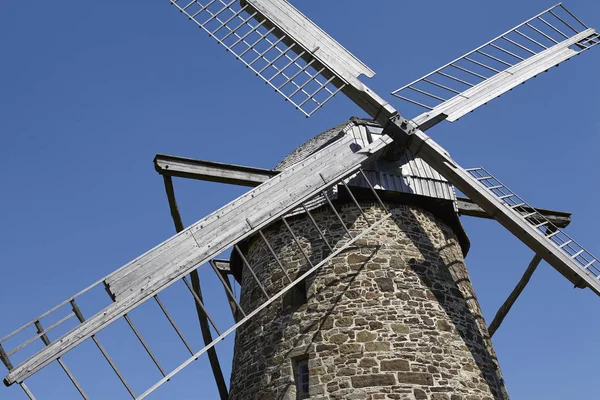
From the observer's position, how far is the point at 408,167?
34.6ft

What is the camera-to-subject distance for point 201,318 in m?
10.5

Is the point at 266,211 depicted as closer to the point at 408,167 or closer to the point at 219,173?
the point at 219,173

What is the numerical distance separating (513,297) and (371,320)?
11.4 feet

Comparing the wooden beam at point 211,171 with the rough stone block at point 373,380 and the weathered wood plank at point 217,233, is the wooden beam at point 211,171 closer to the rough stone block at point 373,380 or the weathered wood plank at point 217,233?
the weathered wood plank at point 217,233

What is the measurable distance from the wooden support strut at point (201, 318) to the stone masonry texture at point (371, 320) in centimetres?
37

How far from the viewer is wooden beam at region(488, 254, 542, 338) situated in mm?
11328

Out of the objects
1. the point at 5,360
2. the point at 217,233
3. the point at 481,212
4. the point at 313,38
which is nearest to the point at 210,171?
the point at 217,233

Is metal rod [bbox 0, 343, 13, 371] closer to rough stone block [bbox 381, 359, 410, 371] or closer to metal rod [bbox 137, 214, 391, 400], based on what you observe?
metal rod [bbox 137, 214, 391, 400]

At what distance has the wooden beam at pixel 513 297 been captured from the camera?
11328 millimetres

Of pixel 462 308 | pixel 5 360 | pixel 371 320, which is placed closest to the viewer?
pixel 5 360

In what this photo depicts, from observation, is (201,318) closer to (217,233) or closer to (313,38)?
(217,233)

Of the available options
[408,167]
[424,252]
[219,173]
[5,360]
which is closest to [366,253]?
[424,252]

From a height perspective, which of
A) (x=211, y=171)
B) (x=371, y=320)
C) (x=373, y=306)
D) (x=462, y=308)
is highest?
(x=211, y=171)

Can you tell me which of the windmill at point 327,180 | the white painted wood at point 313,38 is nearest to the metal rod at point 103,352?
the windmill at point 327,180
